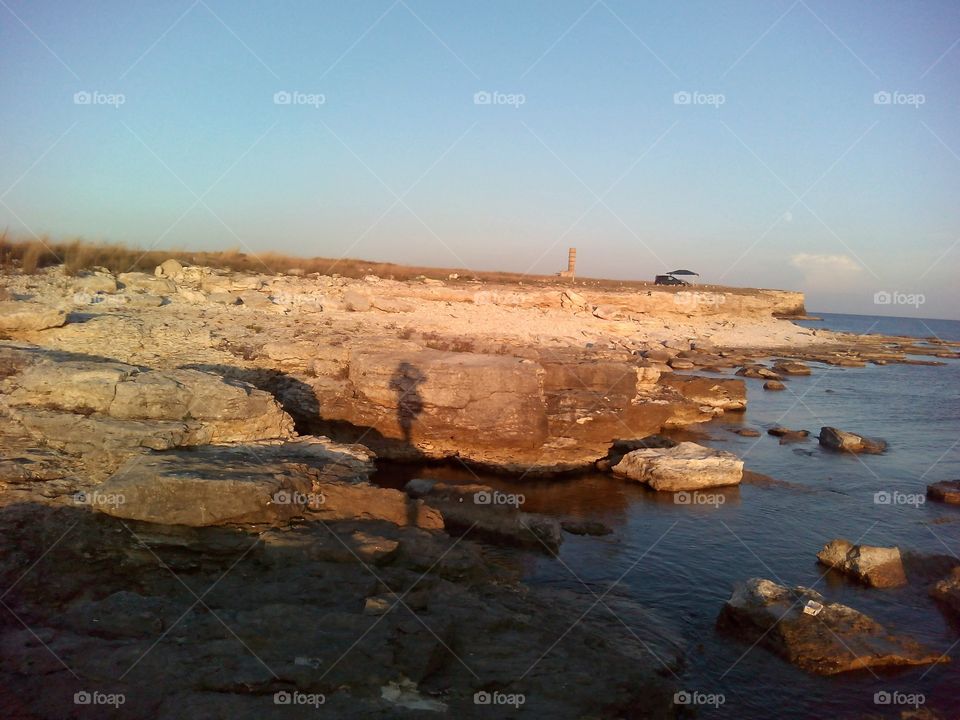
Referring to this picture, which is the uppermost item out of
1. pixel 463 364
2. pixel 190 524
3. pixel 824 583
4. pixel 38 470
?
pixel 463 364

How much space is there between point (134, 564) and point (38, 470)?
2017 millimetres

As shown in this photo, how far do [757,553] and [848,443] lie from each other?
8345mm

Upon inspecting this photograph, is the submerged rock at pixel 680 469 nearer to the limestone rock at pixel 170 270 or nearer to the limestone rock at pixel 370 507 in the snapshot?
the limestone rock at pixel 370 507

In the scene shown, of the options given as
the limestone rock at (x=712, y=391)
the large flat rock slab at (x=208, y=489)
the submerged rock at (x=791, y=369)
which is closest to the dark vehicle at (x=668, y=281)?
the submerged rock at (x=791, y=369)

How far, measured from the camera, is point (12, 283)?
14.7m

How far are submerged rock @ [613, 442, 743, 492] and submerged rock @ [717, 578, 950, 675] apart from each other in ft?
15.3

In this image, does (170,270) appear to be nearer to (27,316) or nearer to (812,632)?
(27,316)

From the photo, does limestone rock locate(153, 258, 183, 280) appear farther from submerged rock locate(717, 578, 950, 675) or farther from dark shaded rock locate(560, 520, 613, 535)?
submerged rock locate(717, 578, 950, 675)

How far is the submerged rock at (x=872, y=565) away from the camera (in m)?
8.48

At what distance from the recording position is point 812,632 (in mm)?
6762

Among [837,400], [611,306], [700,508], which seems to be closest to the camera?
[700,508]

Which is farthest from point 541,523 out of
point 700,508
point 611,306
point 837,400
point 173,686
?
point 611,306

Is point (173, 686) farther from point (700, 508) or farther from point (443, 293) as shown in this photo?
point (443, 293)

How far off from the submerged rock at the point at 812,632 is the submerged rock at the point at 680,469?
15.3 feet
